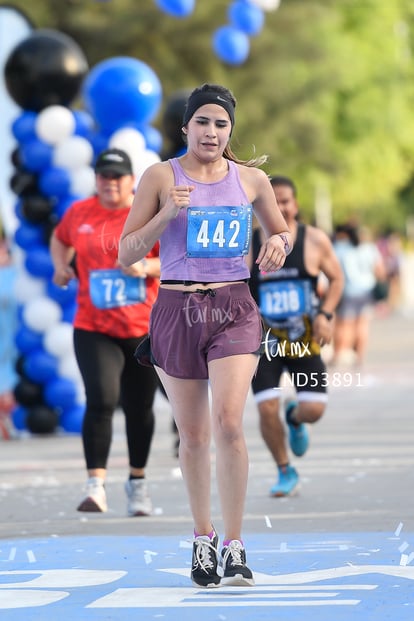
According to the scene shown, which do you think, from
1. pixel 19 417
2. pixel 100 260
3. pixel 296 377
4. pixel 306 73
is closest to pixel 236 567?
pixel 100 260

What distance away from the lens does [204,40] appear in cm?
3528

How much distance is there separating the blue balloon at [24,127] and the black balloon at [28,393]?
204 cm

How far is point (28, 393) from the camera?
1423 centimetres

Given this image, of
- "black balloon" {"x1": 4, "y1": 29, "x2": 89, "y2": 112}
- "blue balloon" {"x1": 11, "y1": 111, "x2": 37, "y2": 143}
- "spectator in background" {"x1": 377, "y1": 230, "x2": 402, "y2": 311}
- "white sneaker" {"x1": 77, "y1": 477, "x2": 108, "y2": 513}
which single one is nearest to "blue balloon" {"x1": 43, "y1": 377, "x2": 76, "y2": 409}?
"blue balloon" {"x1": 11, "y1": 111, "x2": 37, "y2": 143}

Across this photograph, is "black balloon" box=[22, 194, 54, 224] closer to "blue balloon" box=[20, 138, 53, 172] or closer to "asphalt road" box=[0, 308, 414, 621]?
"blue balloon" box=[20, 138, 53, 172]

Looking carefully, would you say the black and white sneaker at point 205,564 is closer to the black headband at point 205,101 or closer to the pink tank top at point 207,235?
the pink tank top at point 207,235

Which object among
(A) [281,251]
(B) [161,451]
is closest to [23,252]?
(B) [161,451]

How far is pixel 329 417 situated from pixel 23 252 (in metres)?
3.12

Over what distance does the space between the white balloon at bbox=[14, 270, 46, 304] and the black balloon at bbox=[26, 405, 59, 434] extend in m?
0.92

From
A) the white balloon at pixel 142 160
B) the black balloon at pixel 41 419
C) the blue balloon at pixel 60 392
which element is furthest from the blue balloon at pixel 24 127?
the black balloon at pixel 41 419

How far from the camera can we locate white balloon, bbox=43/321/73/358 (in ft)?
46.0

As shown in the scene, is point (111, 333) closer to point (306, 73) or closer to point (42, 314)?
point (42, 314)

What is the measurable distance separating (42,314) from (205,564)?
7815 mm

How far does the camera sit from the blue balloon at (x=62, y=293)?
1402 centimetres
